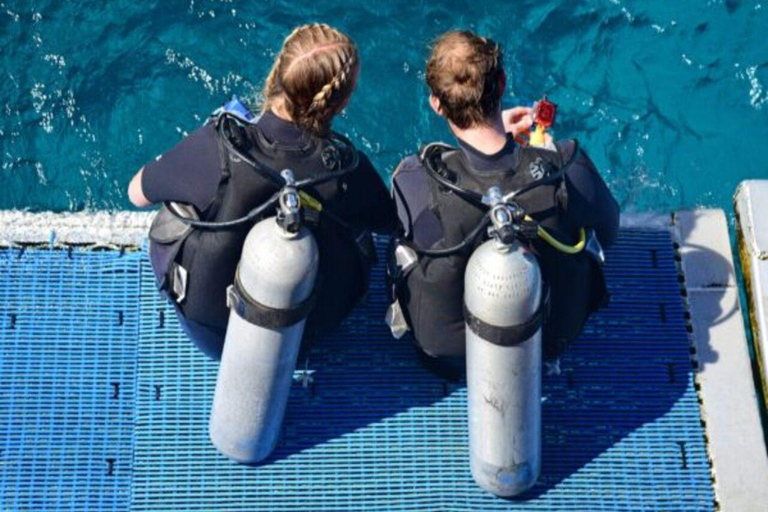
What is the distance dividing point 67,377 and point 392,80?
2873 millimetres

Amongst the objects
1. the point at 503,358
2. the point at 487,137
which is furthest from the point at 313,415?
the point at 487,137

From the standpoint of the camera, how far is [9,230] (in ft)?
18.4

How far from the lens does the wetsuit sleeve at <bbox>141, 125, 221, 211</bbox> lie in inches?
172

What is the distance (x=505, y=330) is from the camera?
442 centimetres

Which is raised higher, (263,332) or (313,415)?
(263,332)

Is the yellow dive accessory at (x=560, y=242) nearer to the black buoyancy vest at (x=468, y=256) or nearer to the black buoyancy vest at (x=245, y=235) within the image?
the black buoyancy vest at (x=468, y=256)

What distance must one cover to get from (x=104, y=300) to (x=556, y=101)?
318cm

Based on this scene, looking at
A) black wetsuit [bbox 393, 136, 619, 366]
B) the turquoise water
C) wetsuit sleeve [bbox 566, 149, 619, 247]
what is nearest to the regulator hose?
→ black wetsuit [bbox 393, 136, 619, 366]

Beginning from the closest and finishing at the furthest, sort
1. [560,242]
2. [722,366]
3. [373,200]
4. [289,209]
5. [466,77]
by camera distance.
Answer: [289,209]
[466,77]
[560,242]
[373,200]
[722,366]

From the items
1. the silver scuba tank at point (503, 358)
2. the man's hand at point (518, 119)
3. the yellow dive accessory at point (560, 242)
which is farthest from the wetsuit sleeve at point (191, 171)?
the man's hand at point (518, 119)

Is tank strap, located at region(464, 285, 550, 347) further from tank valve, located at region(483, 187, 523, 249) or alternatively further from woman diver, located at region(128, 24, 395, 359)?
woman diver, located at region(128, 24, 395, 359)

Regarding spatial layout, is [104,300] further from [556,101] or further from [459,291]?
[556,101]

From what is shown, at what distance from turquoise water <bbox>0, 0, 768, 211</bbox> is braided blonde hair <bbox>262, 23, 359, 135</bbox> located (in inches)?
103

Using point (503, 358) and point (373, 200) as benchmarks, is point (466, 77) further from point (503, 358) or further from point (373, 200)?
point (503, 358)
